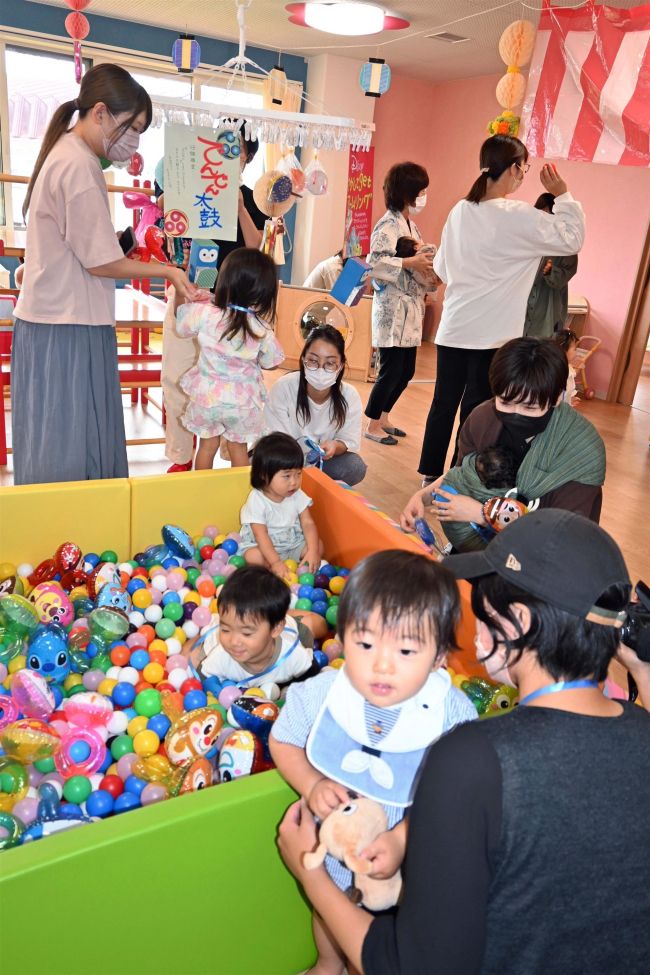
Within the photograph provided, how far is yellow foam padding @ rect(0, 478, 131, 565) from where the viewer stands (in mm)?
2072

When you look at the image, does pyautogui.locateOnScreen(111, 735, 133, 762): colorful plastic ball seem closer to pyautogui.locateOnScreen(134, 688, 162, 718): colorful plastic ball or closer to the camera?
pyautogui.locateOnScreen(134, 688, 162, 718): colorful plastic ball

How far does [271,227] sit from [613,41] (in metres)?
1.72

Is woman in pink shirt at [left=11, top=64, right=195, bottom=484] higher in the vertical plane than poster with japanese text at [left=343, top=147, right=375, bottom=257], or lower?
lower

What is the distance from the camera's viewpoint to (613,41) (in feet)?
10.5

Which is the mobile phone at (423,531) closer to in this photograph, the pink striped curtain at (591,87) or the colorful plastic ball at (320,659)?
the colorful plastic ball at (320,659)

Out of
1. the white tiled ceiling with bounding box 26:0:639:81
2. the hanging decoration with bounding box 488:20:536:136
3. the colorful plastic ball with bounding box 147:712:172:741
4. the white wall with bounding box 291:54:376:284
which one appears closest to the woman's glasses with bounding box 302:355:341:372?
the colorful plastic ball with bounding box 147:712:172:741

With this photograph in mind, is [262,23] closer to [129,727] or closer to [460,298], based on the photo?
[460,298]

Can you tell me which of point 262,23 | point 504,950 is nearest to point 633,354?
point 262,23

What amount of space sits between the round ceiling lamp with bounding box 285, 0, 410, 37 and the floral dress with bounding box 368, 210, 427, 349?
217cm

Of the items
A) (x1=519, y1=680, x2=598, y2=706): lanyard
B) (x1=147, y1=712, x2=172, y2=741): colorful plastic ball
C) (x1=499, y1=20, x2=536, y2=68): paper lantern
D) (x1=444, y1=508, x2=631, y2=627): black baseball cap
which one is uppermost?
(x1=499, y1=20, x2=536, y2=68): paper lantern

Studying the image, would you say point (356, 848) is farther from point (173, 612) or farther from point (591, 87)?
point (591, 87)

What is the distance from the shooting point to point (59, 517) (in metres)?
2.13

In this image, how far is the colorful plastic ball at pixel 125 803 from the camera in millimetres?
1387

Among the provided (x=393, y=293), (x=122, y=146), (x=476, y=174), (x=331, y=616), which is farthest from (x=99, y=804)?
(x=476, y=174)
